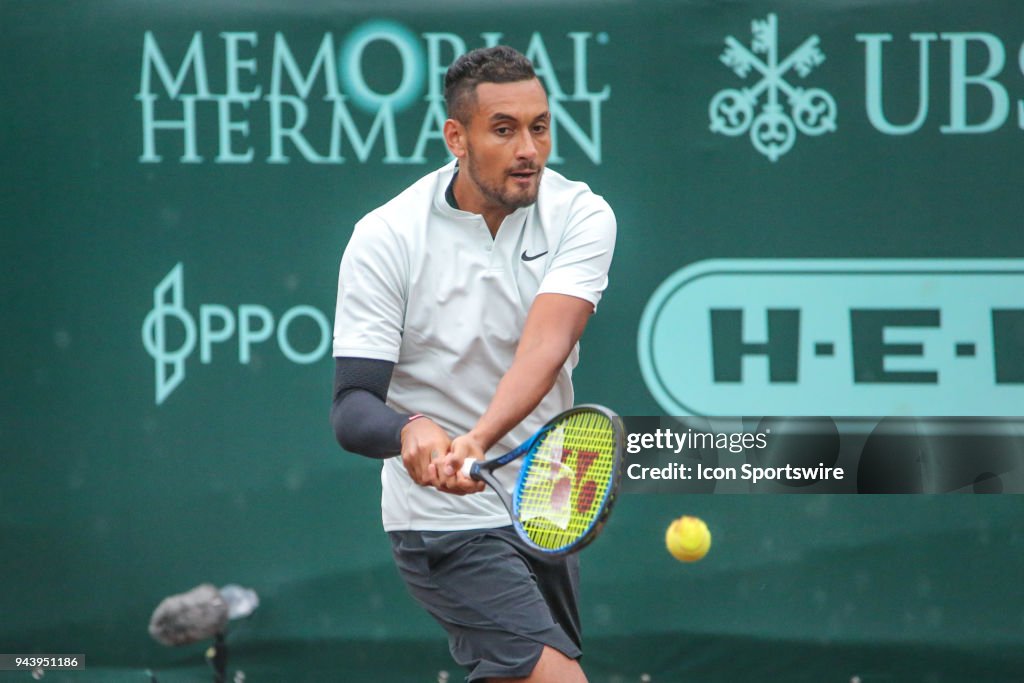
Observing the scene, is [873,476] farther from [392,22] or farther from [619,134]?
[392,22]

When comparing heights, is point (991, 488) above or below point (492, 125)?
below

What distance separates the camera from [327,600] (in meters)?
4.79

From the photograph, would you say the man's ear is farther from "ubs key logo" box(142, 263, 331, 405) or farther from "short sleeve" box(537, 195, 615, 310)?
"ubs key logo" box(142, 263, 331, 405)

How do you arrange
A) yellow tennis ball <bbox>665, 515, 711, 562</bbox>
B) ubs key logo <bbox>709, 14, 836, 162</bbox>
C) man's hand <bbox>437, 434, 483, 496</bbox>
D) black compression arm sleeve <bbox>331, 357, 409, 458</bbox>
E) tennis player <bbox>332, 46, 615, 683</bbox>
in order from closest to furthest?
man's hand <bbox>437, 434, 483, 496</bbox> → black compression arm sleeve <bbox>331, 357, 409, 458</bbox> → tennis player <bbox>332, 46, 615, 683</bbox> → ubs key logo <bbox>709, 14, 836, 162</bbox> → yellow tennis ball <bbox>665, 515, 711, 562</bbox>

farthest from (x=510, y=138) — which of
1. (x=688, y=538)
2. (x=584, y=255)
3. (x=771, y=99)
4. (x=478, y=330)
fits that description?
(x=688, y=538)

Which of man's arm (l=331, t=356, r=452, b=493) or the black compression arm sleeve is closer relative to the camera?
man's arm (l=331, t=356, r=452, b=493)

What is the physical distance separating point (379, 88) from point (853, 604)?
7.24 ft

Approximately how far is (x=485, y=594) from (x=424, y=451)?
1.47 feet

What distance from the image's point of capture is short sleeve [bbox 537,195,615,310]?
3104mm

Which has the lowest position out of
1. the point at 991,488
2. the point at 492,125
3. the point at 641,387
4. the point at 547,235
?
the point at 991,488

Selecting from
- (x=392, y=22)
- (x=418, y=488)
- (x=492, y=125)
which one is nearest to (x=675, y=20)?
(x=392, y=22)

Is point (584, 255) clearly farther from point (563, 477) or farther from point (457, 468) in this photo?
point (457, 468)

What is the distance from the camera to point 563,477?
9.73 ft

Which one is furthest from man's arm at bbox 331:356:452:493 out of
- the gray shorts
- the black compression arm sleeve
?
the gray shorts
